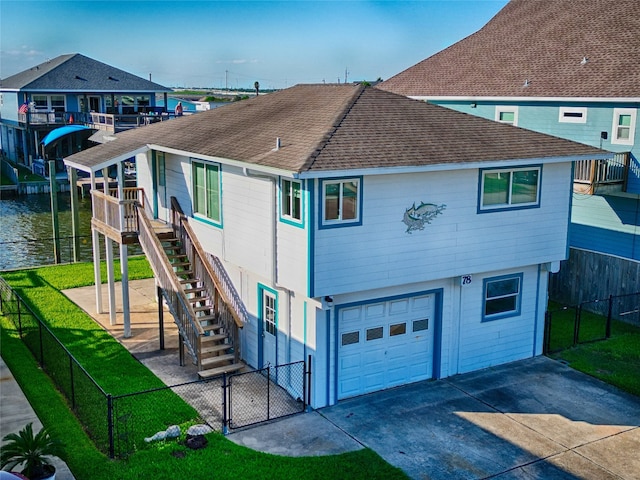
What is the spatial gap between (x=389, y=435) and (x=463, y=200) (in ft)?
17.5

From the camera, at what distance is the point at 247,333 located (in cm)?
1725

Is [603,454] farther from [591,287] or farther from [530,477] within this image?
[591,287]

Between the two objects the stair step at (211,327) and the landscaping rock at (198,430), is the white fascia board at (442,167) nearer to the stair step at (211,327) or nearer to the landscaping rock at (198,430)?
the landscaping rock at (198,430)

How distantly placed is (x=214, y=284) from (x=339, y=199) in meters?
4.74

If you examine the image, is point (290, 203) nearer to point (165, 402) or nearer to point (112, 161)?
point (165, 402)

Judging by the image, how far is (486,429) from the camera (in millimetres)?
14047

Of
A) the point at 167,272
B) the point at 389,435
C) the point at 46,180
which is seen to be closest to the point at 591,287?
the point at 389,435

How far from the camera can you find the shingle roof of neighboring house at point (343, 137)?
47.5 feet

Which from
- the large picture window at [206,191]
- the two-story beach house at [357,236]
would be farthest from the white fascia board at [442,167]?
the large picture window at [206,191]

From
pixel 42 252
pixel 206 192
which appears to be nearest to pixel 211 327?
pixel 206 192

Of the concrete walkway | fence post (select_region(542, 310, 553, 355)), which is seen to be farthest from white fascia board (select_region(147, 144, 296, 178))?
fence post (select_region(542, 310, 553, 355))

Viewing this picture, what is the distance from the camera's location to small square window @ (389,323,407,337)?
52.2 ft

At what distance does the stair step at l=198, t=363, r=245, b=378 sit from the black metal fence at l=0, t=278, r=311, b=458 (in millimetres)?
137

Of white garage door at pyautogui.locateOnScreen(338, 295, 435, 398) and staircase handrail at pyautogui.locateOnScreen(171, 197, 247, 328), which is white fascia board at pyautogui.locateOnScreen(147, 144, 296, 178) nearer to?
staircase handrail at pyautogui.locateOnScreen(171, 197, 247, 328)
